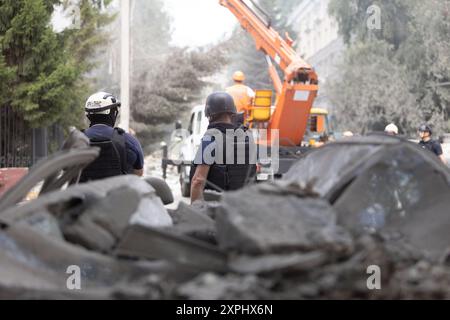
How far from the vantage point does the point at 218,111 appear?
18.3 feet

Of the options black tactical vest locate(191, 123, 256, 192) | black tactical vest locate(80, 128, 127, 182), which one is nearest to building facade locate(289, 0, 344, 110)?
black tactical vest locate(191, 123, 256, 192)

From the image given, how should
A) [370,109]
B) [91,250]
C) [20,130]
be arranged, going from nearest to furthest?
[91,250] < [20,130] < [370,109]

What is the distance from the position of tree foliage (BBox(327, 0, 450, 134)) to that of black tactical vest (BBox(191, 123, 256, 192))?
28.2m

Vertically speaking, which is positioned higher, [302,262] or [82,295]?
[302,262]

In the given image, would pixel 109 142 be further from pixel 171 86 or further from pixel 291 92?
pixel 171 86

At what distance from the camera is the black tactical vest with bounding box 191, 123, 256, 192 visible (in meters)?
5.48

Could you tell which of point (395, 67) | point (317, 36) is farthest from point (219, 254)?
point (317, 36)

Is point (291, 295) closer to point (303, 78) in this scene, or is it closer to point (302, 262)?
point (302, 262)

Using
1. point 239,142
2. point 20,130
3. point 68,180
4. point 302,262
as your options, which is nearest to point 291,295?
point 302,262

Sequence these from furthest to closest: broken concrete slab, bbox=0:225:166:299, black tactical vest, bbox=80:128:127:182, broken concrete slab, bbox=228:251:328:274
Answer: black tactical vest, bbox=80:128:127:182 → broken concrete slab, bbox=0:225:166:299 → broken concrete slab, bbox=228:251:328:274

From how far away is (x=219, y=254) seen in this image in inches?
93.4

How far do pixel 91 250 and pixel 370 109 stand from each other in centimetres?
4028

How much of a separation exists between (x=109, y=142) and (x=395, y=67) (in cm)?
3602

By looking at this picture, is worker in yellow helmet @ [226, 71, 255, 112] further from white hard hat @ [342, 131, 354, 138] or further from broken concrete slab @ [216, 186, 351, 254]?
broken concrete slab @ [216, 186, 351, 254]
